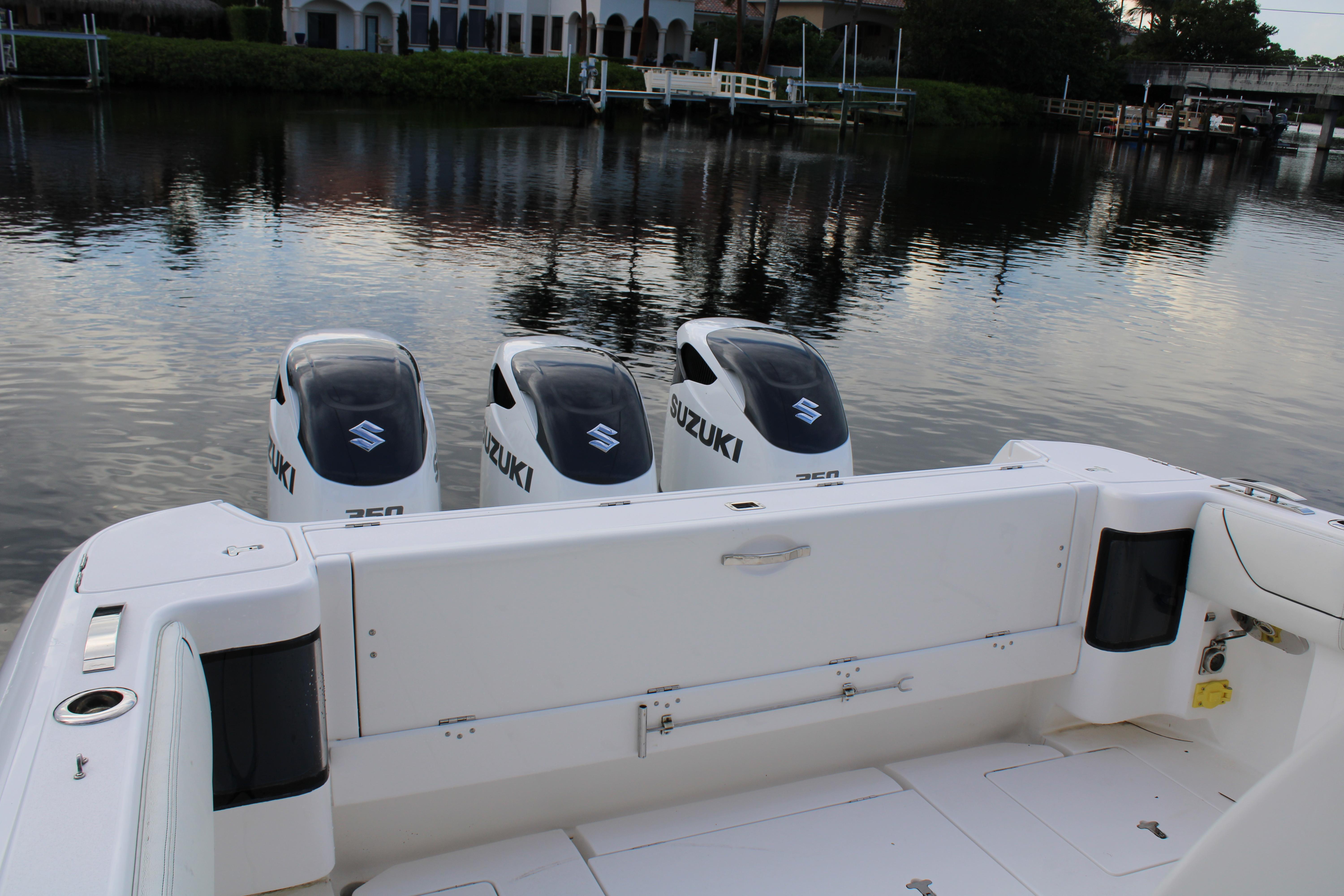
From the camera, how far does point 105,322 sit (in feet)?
27.4

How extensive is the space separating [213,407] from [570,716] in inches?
213

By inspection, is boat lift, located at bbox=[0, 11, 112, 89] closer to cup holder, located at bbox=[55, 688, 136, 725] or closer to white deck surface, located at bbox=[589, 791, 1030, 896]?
white deck surface, located at bbox=[589, 791, 1030, 896]

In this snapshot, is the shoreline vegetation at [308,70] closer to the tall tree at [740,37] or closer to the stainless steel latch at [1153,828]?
the tall tree at [740,37]

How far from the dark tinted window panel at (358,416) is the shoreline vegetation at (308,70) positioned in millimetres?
30206

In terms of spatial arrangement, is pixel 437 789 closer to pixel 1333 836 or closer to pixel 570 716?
pixel 570 716

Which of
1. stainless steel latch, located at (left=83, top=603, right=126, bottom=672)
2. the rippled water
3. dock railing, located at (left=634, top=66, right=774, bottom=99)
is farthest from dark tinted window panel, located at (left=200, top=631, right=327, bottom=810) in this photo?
dock railing, located at (left=634, top=66, right=774, bottom=99)

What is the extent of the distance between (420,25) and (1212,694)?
4004 cm

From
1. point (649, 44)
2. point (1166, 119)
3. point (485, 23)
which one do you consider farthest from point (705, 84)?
point (1166, 119)

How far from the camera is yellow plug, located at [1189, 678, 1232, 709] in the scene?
273cm

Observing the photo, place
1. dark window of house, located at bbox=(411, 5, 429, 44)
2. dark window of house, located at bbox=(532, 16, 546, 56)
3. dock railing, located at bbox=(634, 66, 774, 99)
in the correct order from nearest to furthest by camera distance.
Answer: dock railing, located at bbox=(634, 66, 774, 99) < dark window of house, located at bbox=(411, 5, 429, 44) < dark window of house, located at bbox=(532, 16, 546, 56)

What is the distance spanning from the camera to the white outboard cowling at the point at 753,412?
3852 millimetres

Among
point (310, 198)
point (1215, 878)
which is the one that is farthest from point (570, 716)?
point (310, 198)

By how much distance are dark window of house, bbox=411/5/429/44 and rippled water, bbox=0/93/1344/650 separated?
55.6 ft

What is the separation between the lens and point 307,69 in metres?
31.7
